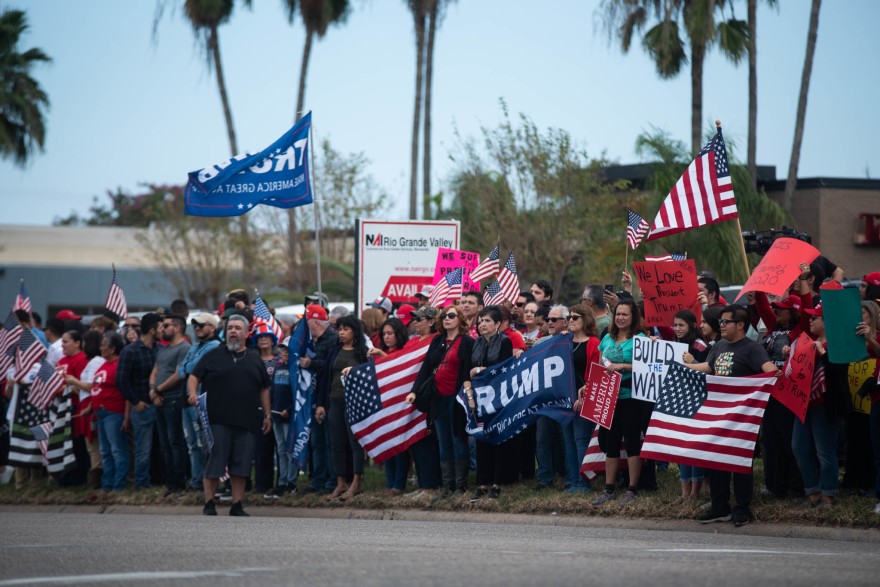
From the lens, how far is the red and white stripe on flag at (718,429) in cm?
1079

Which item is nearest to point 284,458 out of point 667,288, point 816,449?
point 667,288

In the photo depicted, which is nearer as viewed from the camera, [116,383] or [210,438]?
[210,438]

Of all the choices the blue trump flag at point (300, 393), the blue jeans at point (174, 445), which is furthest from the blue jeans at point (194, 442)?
the blue trump flag at point (300, 393)

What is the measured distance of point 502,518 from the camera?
40.2 ft

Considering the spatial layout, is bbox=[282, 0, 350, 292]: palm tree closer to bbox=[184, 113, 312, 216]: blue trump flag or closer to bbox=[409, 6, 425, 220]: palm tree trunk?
bbox=[409, 6, 425, 220]: palm tree trunk

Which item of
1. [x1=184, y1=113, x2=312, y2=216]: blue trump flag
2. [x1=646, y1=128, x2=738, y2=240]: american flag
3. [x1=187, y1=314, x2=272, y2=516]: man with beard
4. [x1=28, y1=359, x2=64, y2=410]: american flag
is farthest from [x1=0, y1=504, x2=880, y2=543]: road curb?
[x1=184, y1=113, x2=312, y2=216]: blue trump flag

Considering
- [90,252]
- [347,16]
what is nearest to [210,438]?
[347,16]

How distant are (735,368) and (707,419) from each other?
53 cm

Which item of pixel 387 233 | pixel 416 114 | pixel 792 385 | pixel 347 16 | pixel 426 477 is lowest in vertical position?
pixel 426 477

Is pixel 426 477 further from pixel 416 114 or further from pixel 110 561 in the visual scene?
pixel 416 114

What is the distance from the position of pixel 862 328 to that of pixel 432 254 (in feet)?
31.9

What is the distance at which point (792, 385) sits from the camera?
10711mm

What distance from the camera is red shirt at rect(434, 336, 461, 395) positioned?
13250 millimetres

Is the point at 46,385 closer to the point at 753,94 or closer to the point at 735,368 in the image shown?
the point at 735,368
